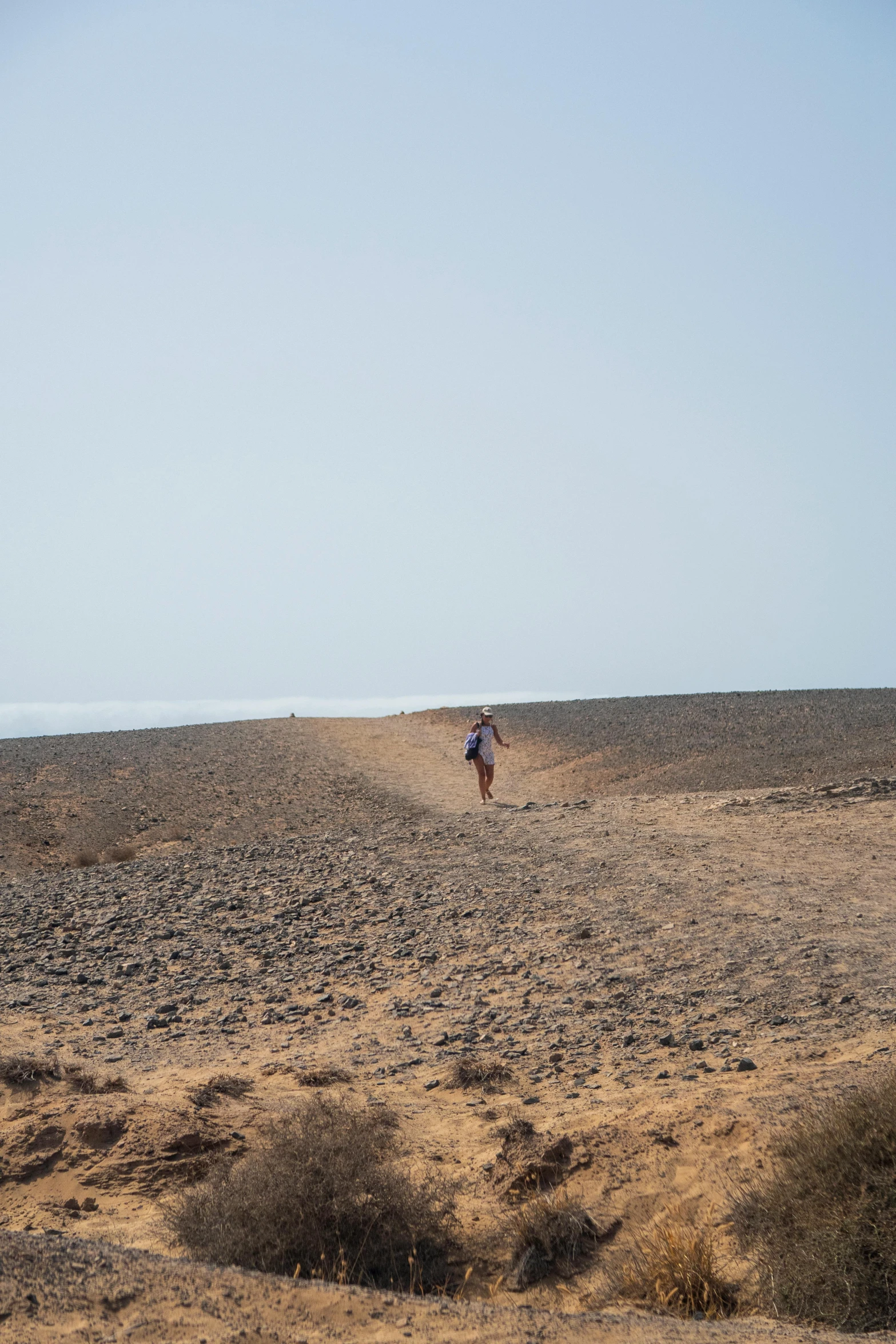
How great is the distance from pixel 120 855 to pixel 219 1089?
10.7m

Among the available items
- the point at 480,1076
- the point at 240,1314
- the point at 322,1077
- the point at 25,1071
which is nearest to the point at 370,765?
the point at 25,1071

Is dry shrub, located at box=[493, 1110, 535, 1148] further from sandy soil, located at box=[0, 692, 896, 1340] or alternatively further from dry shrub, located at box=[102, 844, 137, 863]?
dry shrub, located at box=[102, 844, 137, 863]

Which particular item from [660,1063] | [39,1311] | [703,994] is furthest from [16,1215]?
[703,994]

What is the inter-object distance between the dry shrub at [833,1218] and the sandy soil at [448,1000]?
0.35 metres

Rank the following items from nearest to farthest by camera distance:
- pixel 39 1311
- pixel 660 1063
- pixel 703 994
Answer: pixel 39 1311 < pixel 660 1063 < pixel 703 994

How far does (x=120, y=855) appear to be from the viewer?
17.4 meters

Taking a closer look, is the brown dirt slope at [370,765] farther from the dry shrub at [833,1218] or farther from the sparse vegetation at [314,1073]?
the dry shrub at [833,1218]

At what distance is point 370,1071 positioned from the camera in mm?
8141

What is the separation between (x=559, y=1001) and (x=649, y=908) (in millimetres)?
2476

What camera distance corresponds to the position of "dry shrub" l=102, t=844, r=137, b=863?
17.3 m

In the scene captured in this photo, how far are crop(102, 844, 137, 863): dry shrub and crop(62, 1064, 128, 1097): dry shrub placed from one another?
907 cm

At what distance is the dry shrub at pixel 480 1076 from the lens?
7664 millimetres

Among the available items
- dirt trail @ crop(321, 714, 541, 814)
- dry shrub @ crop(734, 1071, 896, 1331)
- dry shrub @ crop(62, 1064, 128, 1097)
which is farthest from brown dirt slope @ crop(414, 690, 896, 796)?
dry shrub @ crop(734, 1071, 896, 1331)

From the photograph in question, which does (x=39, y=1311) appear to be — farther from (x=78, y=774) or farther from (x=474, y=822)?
(x=78, y=774)
